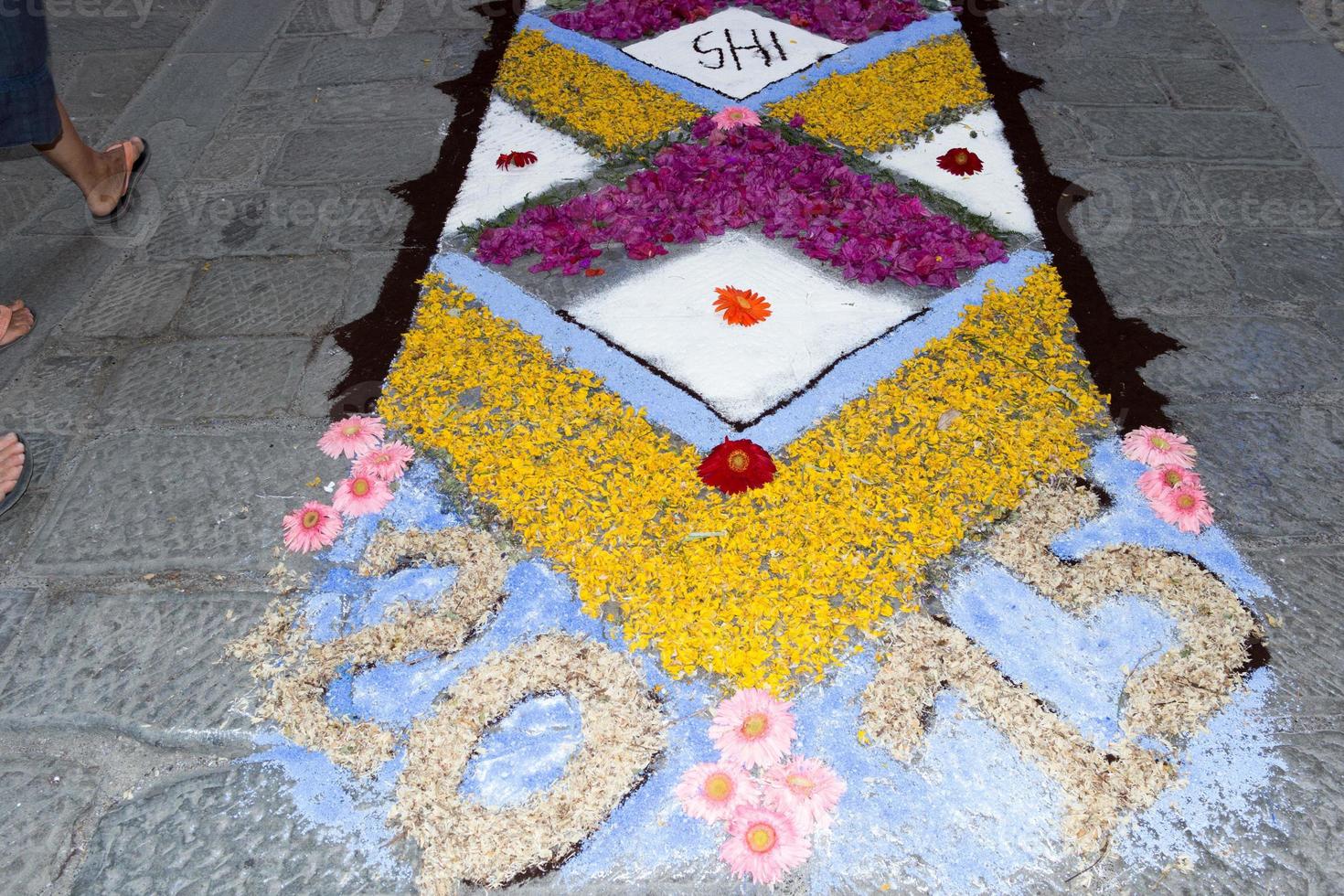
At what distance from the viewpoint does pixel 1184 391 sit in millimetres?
2414

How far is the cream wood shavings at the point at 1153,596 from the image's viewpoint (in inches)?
70.1

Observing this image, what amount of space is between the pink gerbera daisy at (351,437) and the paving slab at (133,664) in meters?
0.46

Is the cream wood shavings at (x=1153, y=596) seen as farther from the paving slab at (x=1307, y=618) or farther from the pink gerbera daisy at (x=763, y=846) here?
the pink gerbera daisy at (x=763, y=846)

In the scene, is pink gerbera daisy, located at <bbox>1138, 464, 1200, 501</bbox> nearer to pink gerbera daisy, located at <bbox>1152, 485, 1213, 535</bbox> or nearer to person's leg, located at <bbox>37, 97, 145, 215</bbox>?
pink gerbera daisy, located at <bbox>1152, 485, 1213, 535</bbox>

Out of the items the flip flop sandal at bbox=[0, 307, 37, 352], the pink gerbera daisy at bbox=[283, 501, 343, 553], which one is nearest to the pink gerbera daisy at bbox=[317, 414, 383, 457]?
the pink gerbera daisy at bbox=[283, 501, 343, 553]

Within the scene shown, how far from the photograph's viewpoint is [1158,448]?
7.35ft

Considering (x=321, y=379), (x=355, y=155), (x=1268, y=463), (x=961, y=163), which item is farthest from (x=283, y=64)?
(x=1268, y=463)

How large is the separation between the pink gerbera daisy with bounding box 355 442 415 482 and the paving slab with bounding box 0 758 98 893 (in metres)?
0.88

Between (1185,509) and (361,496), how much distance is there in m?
2.06

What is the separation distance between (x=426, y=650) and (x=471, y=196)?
1871 mm

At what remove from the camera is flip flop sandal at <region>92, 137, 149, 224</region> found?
313 cm

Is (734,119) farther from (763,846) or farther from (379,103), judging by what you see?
(763,846)

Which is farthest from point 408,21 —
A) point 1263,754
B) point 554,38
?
point 1263,754

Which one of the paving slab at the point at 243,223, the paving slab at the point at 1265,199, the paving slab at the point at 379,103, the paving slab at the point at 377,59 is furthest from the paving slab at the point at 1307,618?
the paving slab at the point at 377,59
